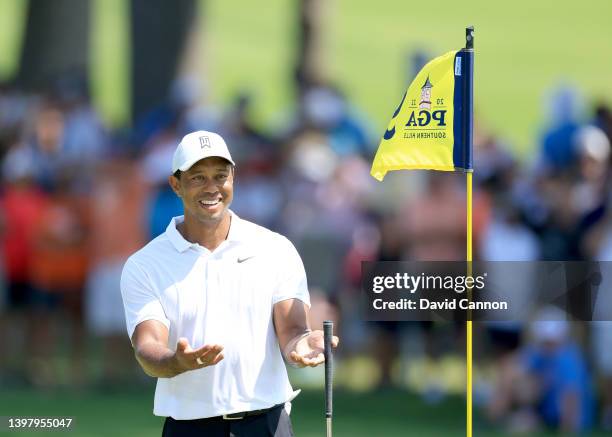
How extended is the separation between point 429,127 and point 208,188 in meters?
1.37

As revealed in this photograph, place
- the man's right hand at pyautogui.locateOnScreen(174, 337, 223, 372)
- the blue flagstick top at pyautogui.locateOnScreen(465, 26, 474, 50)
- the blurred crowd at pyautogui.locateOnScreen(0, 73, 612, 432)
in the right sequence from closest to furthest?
the man's right hand at pyautogui.locateOnScreen(174, 337, 223, 372) < the blue flagstick top at pyautogui.locateOnScreen(465, 26, 474, 50) < the blurred crowd at pyautogui.locateOnScreen(0, 73, 612, 432)

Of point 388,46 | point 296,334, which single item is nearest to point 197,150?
point 296,334

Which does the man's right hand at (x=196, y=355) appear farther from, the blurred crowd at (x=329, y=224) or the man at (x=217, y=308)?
the blurred crowd at (x=329, y=224)

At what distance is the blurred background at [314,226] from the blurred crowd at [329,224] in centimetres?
2

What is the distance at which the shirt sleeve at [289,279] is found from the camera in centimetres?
→ 672

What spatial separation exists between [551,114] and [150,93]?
692 centimetres

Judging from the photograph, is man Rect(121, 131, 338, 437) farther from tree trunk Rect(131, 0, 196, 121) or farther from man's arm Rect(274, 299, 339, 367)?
tree trunk Rect(131, 0, 196, 121)

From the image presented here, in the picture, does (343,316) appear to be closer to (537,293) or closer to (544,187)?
(544,187)

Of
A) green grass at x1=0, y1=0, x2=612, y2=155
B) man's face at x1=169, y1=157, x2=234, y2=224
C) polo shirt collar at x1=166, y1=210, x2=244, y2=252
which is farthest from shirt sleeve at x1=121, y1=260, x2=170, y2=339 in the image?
green grass at x1=0, y1=0, x2=612, y2=155

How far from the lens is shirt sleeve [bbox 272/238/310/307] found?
672cm

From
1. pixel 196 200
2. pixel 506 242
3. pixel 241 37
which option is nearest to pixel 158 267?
pixel 196 200

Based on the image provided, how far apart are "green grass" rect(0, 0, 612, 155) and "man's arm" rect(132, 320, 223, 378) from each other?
80.1 feet

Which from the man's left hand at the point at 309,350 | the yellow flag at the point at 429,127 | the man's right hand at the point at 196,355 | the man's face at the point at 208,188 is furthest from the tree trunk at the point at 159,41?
the man's right hand at the point at 196,355

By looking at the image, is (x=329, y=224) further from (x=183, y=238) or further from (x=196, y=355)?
(x=196, y=355)
